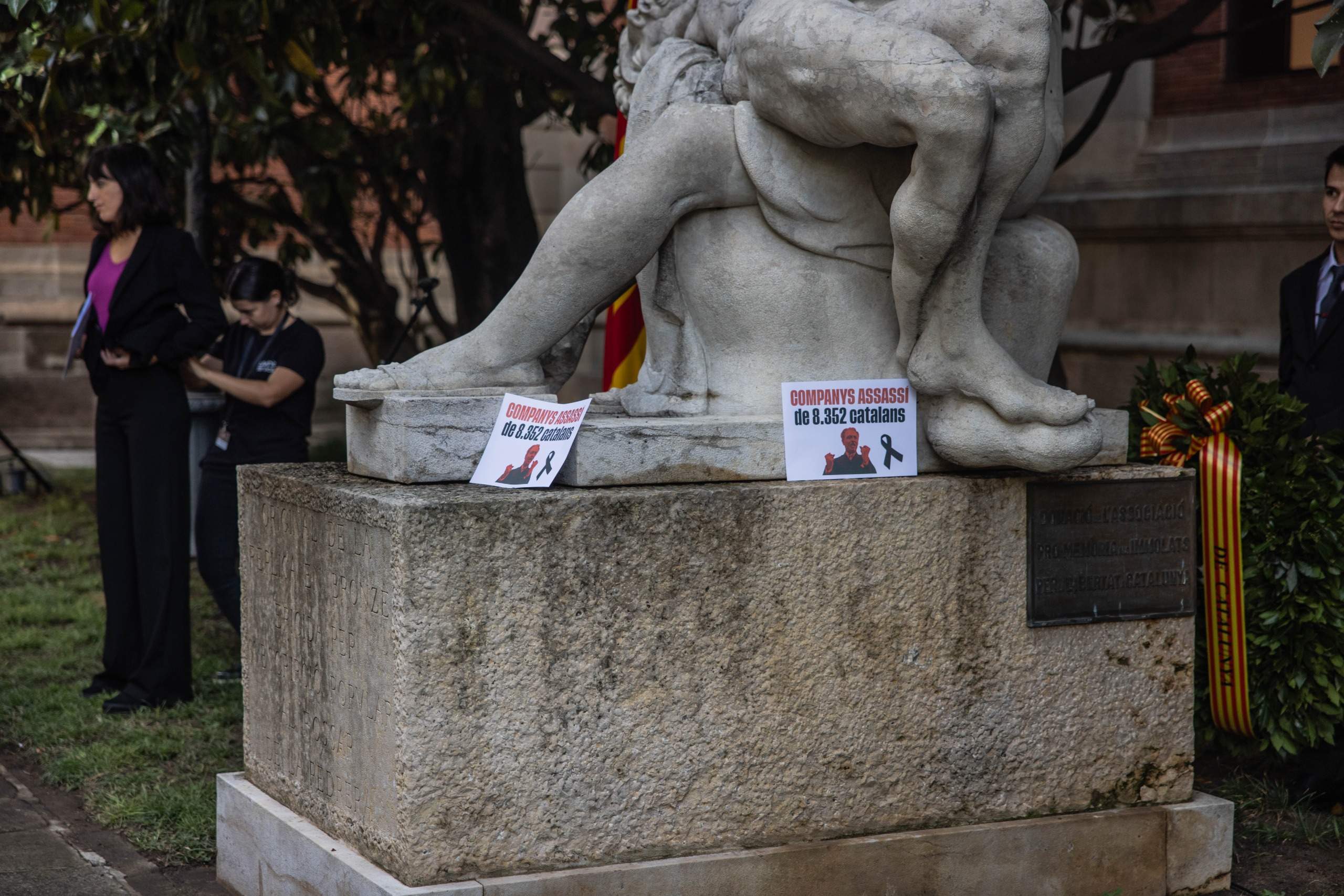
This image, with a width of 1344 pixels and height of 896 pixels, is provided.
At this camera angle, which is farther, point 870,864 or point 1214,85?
point 1214,85

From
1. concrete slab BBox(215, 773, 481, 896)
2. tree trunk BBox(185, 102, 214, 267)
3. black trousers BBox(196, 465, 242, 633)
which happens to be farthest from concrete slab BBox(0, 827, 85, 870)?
tree trunk BBox(185, 102, 214, 267)

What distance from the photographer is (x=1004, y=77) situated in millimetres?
3297

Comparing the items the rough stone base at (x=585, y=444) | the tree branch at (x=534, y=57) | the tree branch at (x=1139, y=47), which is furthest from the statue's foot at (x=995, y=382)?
the tree branch at (x=534, y=57)

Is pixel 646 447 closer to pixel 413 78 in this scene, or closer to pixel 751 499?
pixel 751 499

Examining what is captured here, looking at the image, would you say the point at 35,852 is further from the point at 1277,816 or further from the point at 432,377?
the point at 1277,816

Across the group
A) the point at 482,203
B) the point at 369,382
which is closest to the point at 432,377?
the point at 369,382

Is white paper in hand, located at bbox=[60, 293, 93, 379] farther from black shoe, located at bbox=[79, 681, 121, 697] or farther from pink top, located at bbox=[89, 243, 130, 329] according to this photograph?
black shoe, located at bbox=[79, 681, 121, 697]

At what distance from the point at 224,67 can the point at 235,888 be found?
4.07 m

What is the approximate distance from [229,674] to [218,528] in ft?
1.88

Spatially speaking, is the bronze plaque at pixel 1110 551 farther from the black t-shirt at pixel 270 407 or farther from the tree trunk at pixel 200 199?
Result: the tree trunk at pixel 200 199

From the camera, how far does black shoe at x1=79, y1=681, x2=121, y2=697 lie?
583cm

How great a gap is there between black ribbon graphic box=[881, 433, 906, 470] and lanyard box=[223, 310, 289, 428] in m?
3.23

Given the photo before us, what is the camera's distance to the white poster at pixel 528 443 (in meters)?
3.28

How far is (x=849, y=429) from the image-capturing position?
3545 mm
